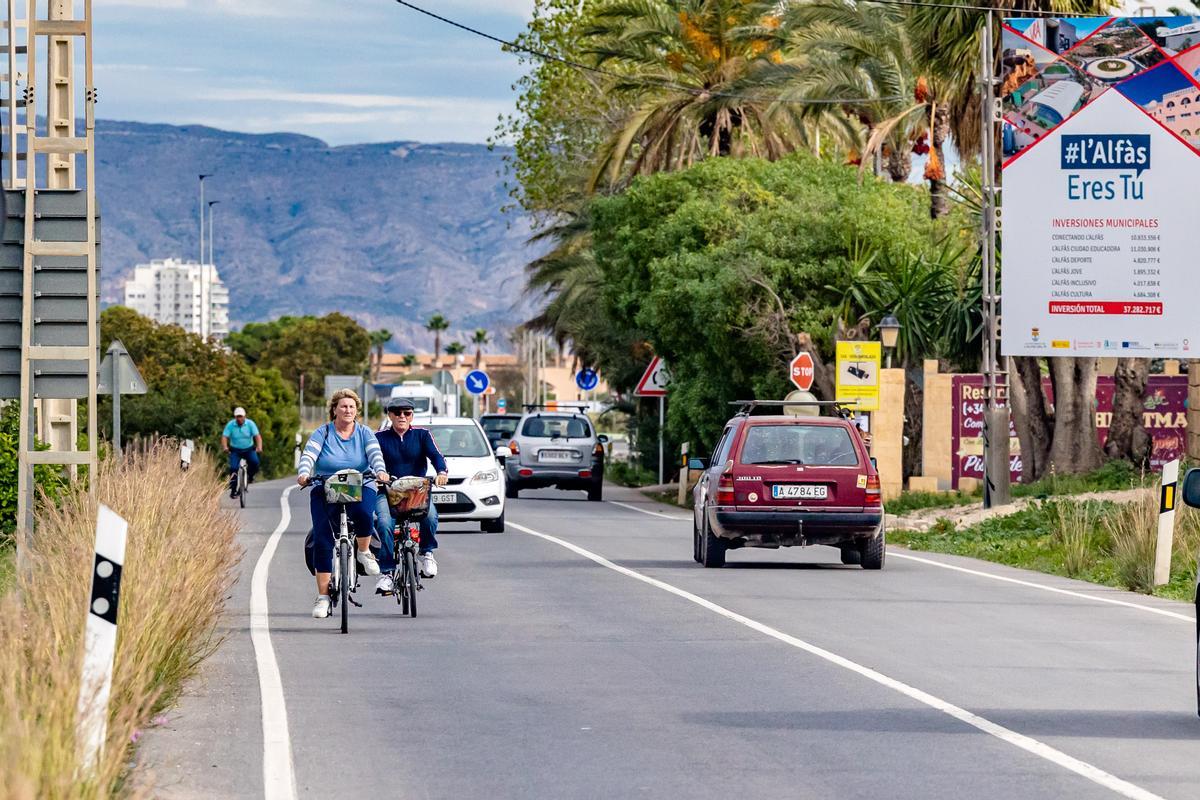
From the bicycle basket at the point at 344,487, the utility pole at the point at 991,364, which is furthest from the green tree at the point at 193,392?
the bicycle basket at the point at 344,487

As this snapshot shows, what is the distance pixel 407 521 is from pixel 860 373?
18319mm

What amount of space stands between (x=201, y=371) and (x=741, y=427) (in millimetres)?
55920

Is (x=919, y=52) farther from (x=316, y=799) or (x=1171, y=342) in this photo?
(x=316, y=799)

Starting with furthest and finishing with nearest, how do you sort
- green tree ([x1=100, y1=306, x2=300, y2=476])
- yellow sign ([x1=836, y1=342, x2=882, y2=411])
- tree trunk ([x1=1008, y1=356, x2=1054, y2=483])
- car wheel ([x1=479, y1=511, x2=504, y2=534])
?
green tree ([x1=100, y1=306, x2=300, y2=476])
tree trunk ([x1=1008, y1=356, x2=1054, y2=483])
yellow sign ([x1=836, y1=342, x2=882, y2=411])
car wheel ([x1=479, y1=511, x2=504, y2=534])

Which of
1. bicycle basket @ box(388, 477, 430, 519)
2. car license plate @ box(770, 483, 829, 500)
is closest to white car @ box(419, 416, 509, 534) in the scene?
car license plate @ box(770, 483, 829, 500)

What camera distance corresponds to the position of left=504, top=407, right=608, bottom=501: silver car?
142 ft

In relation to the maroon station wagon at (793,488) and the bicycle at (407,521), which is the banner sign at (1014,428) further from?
the bicycle at (407,521)

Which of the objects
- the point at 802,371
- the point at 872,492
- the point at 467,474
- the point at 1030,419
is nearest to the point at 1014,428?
the point at 1030,419

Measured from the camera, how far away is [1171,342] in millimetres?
29891

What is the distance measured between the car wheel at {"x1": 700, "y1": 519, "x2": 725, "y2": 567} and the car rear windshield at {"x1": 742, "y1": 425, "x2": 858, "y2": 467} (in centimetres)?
93

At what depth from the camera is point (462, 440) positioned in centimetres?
2880

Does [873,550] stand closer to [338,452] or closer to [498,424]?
[338,452]

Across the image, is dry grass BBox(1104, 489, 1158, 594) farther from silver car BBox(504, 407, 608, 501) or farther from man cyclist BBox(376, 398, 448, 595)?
silver car BBox(504, 407, 608, 501)

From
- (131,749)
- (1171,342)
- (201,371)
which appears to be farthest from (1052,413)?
(201,371)
